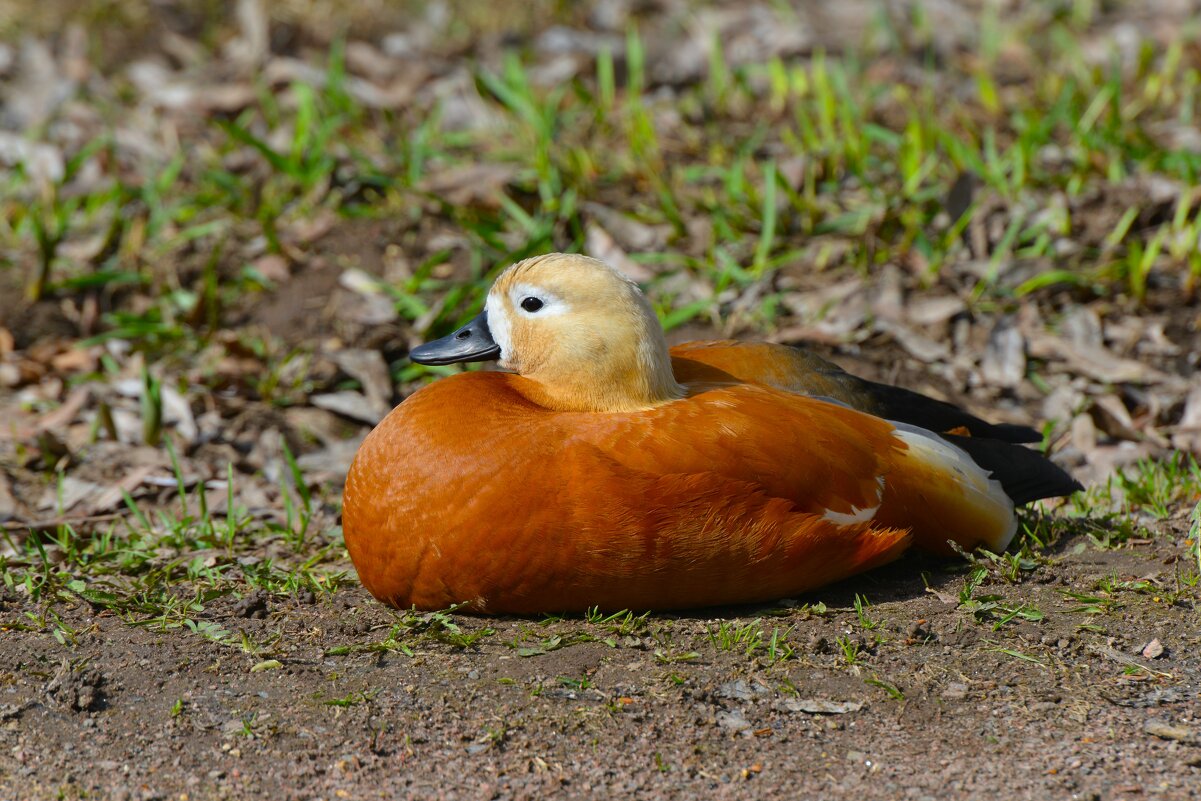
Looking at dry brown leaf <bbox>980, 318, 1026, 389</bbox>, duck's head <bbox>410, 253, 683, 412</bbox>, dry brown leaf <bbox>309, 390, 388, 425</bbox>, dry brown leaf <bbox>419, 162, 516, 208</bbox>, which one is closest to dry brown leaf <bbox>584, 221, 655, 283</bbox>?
dry brown leaf <bbox>419, 162, 516, 208</bbox>

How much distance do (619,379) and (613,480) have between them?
35 cm

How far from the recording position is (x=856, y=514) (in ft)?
11.3

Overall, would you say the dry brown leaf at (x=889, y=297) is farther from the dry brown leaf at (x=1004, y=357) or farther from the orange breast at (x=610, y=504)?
the orange breast at (x=610, y=504)

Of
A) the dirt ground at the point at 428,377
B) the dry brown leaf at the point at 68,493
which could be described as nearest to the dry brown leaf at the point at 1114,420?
the dirt ground at the point at 428,377

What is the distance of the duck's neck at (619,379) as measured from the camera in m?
3.44

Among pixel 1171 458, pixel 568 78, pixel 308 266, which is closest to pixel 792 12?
pixel 568 78

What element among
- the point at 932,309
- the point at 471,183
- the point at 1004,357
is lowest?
the point at 1004,357

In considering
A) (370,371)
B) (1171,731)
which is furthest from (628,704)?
(370,371)

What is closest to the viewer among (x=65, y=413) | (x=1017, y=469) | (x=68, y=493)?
(x=1017, y=469)

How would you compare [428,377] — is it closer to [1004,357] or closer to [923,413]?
[923,413]

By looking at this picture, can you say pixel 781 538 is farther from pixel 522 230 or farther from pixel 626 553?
pixel 522 230

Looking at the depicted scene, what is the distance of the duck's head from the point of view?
3438 mm

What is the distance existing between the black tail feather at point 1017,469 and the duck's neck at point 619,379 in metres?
0.92

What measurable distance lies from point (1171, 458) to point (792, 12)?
4406 millimetres
